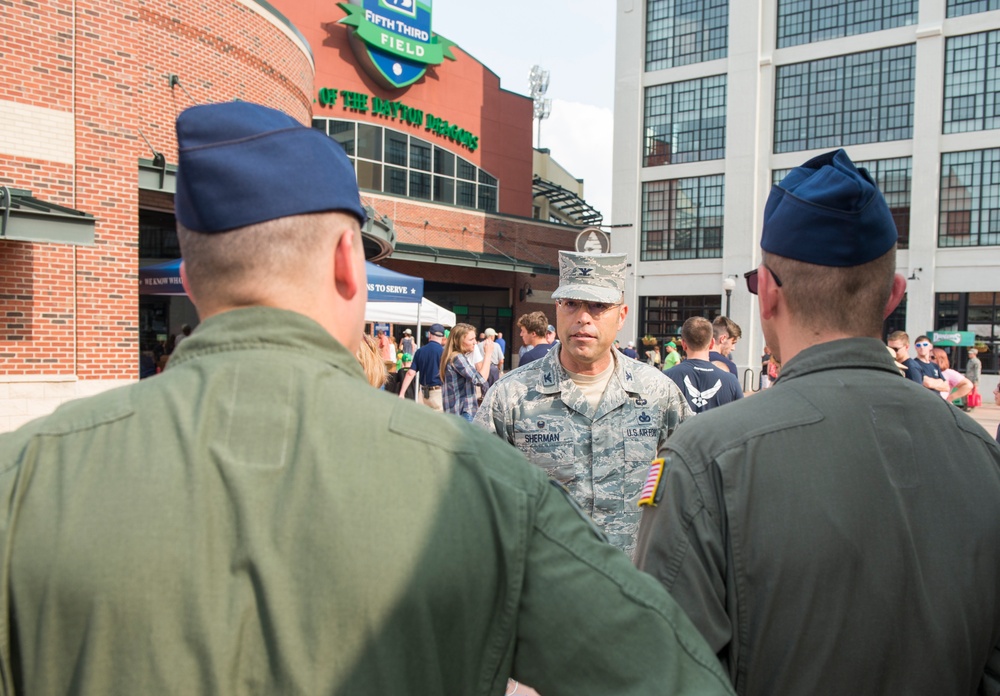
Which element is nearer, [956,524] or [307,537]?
[307,537]

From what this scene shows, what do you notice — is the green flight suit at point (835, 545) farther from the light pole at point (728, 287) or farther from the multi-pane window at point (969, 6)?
the multi-pane window at point (969, 6)

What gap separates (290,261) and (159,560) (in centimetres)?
53

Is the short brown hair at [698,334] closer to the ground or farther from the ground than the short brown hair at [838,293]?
closer to the ground

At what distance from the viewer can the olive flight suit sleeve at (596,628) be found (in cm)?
119

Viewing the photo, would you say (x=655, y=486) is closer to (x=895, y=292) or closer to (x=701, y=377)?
(x=895, y=292)

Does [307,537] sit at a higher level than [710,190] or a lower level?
lower

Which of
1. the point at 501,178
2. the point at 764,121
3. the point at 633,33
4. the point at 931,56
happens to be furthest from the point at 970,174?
the point at 501,178

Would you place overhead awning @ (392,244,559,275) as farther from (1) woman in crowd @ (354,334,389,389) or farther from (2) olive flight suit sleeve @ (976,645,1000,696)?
(2) olive flight suit sleeve @ (976,645,1000,696)

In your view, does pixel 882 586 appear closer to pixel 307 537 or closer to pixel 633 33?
pixel 307 537

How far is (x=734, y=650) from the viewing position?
1777 millimetres

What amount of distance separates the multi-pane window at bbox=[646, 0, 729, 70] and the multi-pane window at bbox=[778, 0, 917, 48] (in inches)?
96.4

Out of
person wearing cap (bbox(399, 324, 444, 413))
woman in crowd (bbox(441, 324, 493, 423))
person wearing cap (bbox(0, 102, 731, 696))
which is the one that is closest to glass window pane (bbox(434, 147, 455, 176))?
person wearing cap (bbox(399, 324, 444, 413))

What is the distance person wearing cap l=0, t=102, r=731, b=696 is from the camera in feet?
3.67

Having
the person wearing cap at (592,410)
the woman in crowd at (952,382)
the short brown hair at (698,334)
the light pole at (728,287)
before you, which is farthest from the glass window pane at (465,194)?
the person wearing cap at (592,410)
